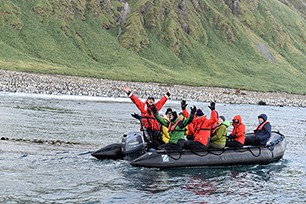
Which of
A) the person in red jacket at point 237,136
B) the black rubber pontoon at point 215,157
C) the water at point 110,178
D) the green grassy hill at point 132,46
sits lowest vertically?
the water at point 110,178

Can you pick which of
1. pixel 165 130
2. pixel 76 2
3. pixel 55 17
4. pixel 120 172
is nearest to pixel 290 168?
pixel 165 130

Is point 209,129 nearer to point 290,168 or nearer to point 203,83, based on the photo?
point 290,168

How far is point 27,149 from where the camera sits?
22781 millimetres

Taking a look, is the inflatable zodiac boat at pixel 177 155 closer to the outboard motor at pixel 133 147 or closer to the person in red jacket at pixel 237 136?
the outboard motor at pixel 133 147

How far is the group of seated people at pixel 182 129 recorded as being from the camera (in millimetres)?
21188

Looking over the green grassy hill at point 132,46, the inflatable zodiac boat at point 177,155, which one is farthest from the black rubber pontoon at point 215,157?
the green grassy hill at point 132,46

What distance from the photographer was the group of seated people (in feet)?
69.5

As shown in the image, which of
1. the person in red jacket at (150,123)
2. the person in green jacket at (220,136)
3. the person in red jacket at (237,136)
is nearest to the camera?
the person in red jacket at (150,123)

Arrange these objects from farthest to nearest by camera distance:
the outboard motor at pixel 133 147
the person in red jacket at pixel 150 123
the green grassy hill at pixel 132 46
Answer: the green grassy hill at pixel 132 46 < the person in red jacket at pixel 150 123 < the outboard motor at pixel 133 147

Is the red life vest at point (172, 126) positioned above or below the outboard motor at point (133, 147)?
above

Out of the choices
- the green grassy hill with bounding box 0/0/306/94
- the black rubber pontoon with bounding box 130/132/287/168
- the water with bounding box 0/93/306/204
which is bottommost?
the water with bounding box 0/93/306/204

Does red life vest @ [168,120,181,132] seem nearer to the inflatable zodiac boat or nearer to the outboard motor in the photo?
the inflatable zodiac boat

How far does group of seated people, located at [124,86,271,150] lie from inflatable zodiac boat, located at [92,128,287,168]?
44cm

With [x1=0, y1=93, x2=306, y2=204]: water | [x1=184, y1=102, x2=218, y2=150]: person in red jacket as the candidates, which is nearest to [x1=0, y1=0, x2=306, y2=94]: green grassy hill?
[x1=0, y1=93, x2=306, y2=204]: water
